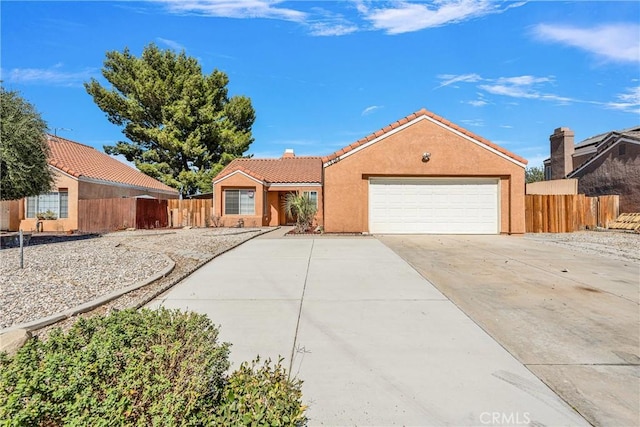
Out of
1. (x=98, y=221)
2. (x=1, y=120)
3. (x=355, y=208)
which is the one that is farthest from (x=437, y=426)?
(x=98, y=221)

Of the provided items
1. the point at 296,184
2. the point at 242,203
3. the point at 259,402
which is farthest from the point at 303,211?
the point at 259,402

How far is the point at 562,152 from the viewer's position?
104 feet

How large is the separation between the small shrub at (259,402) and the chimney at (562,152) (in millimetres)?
35805

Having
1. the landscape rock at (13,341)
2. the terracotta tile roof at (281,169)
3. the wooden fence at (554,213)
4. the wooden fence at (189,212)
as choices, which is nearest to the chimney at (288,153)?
the terracotta tile roof at (281,169)

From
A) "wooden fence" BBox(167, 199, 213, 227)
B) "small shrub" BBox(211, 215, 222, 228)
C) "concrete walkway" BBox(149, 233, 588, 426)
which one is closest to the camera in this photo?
"concrete walkway" BBox(149, 233, 588, 426)

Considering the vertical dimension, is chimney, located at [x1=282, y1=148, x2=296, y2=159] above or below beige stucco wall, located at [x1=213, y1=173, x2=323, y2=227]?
above

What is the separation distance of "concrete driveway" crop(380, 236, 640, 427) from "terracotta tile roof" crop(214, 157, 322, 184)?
15.8 metres

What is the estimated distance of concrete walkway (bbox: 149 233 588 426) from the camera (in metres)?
2.86

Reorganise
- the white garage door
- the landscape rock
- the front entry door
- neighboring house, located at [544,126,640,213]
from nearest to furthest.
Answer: the landscape rock < the white garage door < neighboring house, located at [544,126,640,213] < the front entry door

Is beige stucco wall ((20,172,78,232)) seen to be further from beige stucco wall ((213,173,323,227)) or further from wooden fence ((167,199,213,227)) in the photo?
beige stucco wall ((213,173,323,227))

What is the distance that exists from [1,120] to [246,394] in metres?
14.3

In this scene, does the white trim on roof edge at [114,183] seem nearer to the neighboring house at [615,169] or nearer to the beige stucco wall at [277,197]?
the beige stucco wall at [277,197]

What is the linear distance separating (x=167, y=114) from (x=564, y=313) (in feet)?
107

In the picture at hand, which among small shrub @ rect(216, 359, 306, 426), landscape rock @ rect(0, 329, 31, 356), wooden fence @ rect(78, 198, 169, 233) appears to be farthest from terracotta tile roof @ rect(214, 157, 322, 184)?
small shrub @ rect(216, 359, 306, 426)
